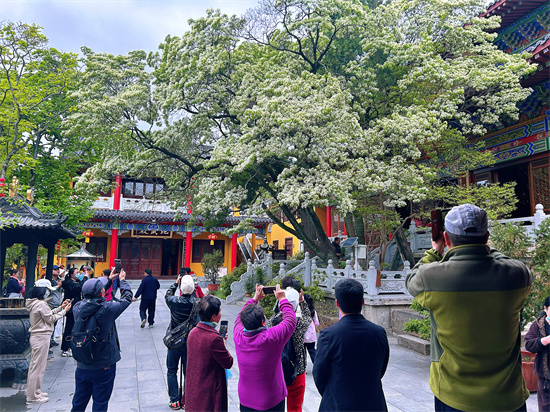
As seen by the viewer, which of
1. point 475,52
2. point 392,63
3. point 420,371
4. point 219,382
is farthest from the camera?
point 475,52

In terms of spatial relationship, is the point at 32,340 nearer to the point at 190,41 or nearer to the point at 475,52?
the point at 190,41

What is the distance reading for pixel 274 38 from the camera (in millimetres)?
11562

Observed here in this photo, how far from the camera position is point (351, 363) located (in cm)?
237

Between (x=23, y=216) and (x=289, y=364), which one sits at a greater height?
(x=23, y=216)

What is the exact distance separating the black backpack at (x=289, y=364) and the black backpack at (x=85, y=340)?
1.82 meters

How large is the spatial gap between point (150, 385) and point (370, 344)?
438 cm

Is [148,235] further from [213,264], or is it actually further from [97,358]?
[97,358]

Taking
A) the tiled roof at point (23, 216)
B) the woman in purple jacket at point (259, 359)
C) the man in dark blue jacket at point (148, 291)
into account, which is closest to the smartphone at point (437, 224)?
Answer: the woman in purple jacket at point (259, 359)

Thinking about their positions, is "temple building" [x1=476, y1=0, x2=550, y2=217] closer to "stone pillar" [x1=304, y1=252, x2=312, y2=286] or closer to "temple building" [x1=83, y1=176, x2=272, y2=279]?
"stone pillar" [x1=304, y1=252, x2=312, y2=286]

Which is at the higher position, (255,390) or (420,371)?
(255,390)

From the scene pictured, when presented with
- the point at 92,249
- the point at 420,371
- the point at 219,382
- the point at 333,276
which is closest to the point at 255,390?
the point at 219,382

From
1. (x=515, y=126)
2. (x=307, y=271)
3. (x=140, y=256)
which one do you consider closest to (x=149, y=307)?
(x=307, y=271)

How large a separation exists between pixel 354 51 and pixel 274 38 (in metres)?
2.55

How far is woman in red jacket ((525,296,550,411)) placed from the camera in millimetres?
3621
